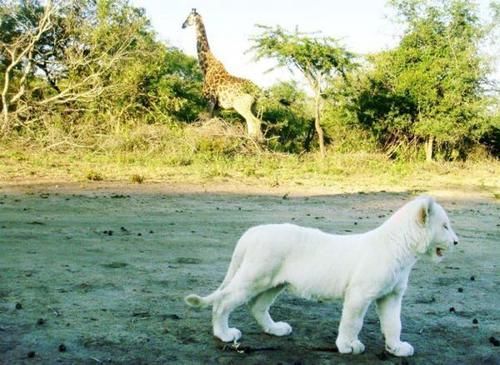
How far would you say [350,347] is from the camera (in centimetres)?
497

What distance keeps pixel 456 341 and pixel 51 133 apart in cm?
1832

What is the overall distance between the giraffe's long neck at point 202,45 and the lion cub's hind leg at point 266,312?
22826mm

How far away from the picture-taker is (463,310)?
21.2 feet

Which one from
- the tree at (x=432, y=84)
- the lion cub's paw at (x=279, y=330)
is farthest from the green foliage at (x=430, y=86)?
the lion cub's paw at (x=279, y=330)

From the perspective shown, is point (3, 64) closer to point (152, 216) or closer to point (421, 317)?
point (152, 216)

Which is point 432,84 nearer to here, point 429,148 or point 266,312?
point 429,148

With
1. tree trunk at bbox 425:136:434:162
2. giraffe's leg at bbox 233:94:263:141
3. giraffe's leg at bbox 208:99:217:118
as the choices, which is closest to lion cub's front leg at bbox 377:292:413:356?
giraffe's leg at bbox 233:94:263:141

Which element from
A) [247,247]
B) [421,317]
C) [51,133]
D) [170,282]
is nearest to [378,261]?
[247,247]

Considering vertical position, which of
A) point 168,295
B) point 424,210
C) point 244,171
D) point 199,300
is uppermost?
point 424,210

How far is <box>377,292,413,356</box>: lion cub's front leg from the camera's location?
4.99 meters

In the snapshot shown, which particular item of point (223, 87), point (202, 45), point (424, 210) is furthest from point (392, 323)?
point (202, 45)

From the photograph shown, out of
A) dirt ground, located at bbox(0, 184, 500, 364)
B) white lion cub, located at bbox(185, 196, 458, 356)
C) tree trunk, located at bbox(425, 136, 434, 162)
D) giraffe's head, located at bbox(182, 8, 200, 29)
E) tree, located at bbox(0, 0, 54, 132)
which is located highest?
giraffe's head, located at bbox(182, 8, 200, 29)

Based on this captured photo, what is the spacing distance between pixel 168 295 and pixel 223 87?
20.4 m

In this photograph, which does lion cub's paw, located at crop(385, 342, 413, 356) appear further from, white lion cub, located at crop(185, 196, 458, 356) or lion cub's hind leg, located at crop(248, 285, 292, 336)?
lion cub's hind leg, located at crop(248, 285, 292, 336)
